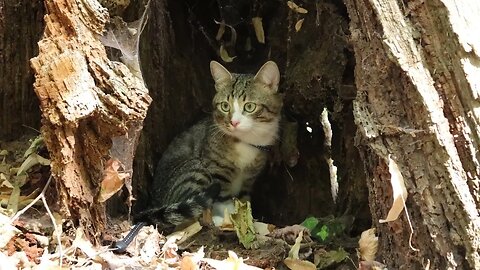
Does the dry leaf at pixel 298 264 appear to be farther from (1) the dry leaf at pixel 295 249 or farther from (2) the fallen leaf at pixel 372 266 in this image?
(2) the fallen leaf at pixel 372 266

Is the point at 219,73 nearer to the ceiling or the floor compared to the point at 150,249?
nearer to the ceiling

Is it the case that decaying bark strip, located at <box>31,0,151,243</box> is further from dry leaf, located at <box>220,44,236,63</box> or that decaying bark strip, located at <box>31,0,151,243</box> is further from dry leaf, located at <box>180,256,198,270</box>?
dry leaf, located at <box>220,44,236,63</box>

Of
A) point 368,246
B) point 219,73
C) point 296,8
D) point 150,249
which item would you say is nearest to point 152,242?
point 150,249

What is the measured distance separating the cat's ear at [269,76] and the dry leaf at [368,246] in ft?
4.49

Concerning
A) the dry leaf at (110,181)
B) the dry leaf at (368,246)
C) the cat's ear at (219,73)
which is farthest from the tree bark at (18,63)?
the dry leaf at (368,246)

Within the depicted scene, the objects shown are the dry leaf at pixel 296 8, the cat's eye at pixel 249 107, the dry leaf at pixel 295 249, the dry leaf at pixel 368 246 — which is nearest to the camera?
the dry leaf at pixel 368 246

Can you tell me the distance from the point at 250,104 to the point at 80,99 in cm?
150

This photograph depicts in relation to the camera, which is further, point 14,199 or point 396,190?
point 14,199

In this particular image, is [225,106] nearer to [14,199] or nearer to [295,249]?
[295,249]

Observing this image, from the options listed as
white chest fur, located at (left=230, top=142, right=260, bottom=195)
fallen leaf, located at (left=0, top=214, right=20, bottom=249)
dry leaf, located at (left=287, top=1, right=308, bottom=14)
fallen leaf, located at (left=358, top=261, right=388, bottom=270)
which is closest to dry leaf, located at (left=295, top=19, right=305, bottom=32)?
dry leaf, located at (left=287, top=1, right=308, bottom=14)

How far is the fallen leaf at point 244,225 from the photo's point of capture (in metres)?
2.77

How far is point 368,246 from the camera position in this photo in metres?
2.30

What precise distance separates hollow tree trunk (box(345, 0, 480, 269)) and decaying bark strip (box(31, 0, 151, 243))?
905 mm

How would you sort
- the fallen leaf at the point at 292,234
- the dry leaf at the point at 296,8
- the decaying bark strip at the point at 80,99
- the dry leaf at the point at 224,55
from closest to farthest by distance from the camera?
the decaying bark strip at the point at 80,99, the fallen leaf at the point at 292,234, the dry leaf at the point at 296,8, the dry leaf at the point at 224,55
